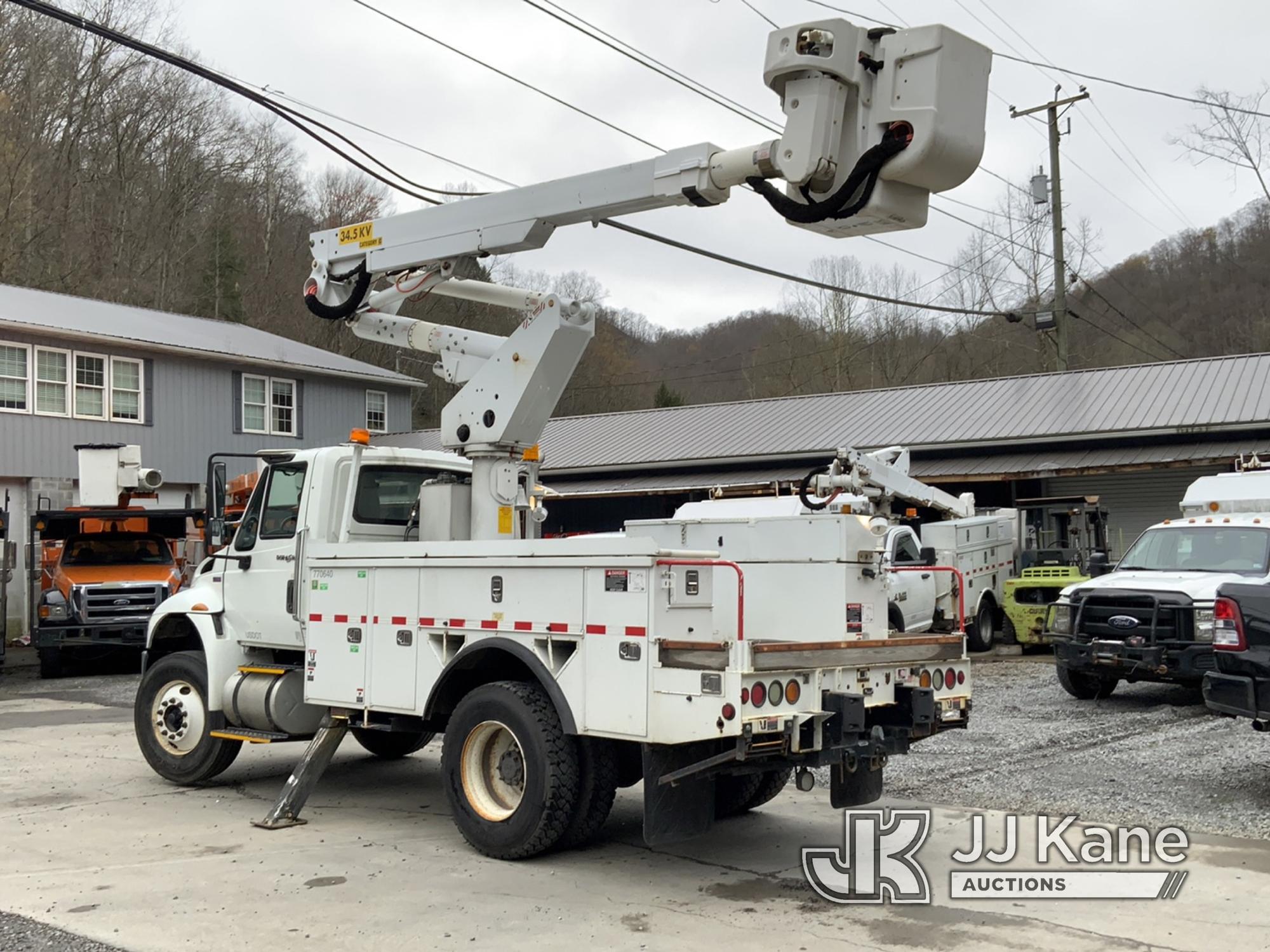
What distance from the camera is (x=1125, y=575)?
13.7 metres

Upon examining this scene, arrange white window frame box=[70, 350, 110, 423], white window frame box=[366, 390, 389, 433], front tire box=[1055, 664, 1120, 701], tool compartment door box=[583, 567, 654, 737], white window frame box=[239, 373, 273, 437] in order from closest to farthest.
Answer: tool compartment door box=[583, 567, 654, 737], front tire box=[1055, 664, 1120, 701], white window frame box=[70, 350, 110, 423], white window frame box=[239, 373, 273, 437], white window frame box=[366, 390, 389, 433]

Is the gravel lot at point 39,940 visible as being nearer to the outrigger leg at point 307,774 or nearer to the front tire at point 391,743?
the outrigger leg at point 307,774

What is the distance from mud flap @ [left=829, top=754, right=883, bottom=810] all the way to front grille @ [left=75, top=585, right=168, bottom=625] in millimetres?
15051

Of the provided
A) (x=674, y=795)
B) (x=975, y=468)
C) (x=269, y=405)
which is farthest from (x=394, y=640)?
(x=269, y=405)

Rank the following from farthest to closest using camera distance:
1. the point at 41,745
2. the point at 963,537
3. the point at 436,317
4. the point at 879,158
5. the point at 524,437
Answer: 1. the point at 436,317
2. the point at 963,537
3. the point at 41,745
4. the point at 524,437
5. the point at 879,158

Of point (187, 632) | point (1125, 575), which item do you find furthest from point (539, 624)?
point (1125, 575)

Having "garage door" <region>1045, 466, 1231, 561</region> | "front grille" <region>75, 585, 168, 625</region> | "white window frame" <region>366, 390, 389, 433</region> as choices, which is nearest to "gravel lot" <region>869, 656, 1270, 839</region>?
"garage door" <region>1045, 466, 1231, 561</region>

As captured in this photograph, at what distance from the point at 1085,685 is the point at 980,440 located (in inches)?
427

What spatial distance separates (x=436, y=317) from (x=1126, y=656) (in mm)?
33968

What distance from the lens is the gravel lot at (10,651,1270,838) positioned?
8.78m

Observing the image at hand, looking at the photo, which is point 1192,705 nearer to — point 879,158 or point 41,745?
point 879,158

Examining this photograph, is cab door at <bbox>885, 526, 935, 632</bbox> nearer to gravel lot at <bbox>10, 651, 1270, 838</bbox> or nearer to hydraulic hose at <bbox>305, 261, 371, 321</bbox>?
gravel lot at <bbox>10, 651, 1270, 838</bbox>

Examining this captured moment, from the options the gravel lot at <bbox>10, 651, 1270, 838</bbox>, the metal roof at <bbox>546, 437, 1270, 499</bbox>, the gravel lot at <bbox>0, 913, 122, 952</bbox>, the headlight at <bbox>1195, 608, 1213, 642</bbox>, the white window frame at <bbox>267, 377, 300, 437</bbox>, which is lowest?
the gravel lot at <bbox>10, 651, 1270, 838</bbox>

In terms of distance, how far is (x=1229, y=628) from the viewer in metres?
8.86
